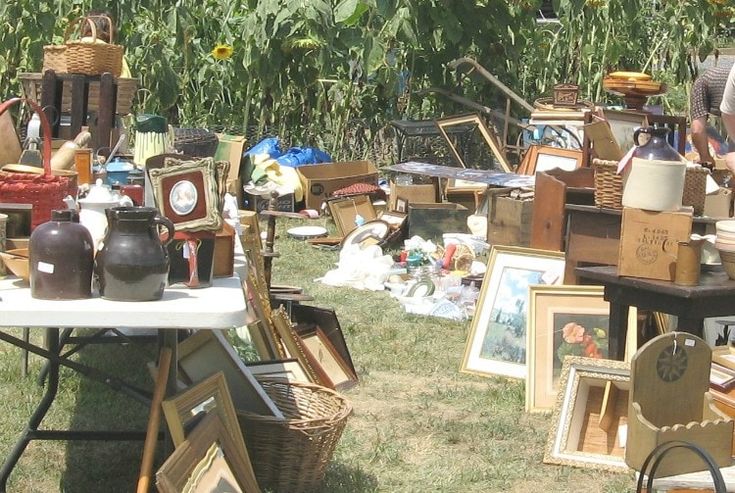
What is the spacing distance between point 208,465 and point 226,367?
80 centimetres

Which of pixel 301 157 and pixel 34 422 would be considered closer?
pixel 34 422

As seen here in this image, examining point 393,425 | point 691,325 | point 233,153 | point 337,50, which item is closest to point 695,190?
point 691,325

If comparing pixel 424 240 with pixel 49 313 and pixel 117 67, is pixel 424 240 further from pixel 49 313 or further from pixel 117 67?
pixel 49 313

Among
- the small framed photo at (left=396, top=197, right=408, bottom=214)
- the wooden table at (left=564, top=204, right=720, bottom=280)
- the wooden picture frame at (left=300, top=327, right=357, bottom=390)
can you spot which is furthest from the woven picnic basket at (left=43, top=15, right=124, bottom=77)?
the small framed photo at (left=396, top=197, right=408, bottom=214)

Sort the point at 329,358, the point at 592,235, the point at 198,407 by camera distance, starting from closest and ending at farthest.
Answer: the point at 198,407 < the point at 592,235 < the point at 329,358

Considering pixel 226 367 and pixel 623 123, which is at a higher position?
pixel 623 123

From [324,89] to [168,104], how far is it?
154cm

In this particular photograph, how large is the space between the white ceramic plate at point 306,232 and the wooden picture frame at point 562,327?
4012 mm

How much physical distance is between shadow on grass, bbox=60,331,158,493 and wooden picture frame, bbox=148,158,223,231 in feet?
3.40

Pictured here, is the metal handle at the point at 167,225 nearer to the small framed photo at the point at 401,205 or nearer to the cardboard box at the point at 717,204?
the cardboard box at the point at 717,204

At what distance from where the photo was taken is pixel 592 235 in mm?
5441

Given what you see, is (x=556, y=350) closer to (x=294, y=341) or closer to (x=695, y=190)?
(x=695, y=190)

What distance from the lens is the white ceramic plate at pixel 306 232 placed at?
9383 millimetres

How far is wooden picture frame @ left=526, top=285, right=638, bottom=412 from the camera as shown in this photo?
17.8 feet
